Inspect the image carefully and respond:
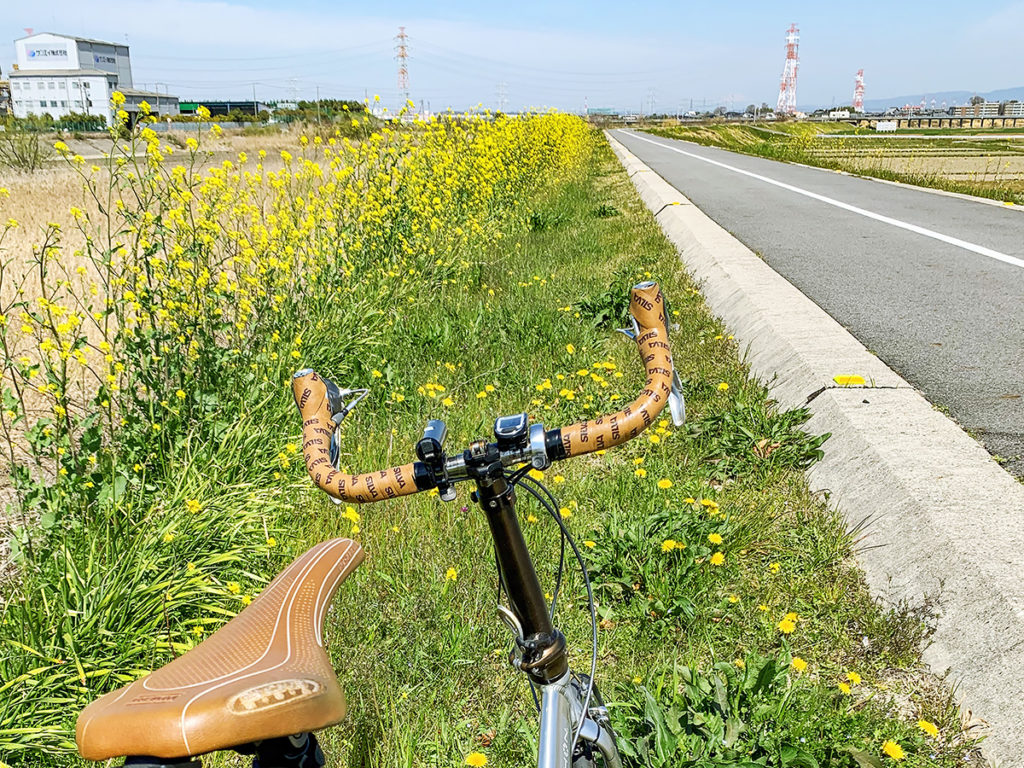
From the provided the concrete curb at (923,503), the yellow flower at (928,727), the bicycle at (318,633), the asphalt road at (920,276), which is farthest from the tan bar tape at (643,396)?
the asphalt road at (920,276)

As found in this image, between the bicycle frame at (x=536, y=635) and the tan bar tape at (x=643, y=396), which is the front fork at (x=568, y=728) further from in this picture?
the tan bar tape at (x=643, y=396)

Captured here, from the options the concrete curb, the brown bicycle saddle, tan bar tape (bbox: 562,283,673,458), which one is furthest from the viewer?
the concrete curb

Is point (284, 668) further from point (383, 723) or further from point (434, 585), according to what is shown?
point (434, 585)

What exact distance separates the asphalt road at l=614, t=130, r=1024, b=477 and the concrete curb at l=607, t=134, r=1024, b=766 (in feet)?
1.22

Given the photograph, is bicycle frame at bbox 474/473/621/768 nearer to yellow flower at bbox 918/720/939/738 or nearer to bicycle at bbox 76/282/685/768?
bicycle at bbox 76/282/685/768

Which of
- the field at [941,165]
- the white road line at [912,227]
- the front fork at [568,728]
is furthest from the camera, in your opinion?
the field at [941,165]

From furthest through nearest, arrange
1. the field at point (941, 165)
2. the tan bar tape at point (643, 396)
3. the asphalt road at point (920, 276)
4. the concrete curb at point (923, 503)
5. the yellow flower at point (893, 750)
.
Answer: the field at point (941, 165), the asphalt road at point (920, 276), the concrete curb at point (923, 503), the yellow flower at point (893, 750), the tan bar tape at point (643, 396)

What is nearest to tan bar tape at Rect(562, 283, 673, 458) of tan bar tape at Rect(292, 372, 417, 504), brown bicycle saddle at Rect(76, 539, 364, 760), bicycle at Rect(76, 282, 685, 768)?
bicycle at Rect(76, 282, 685, 768)

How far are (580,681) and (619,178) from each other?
16.2 metres

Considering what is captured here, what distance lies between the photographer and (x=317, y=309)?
472 cm

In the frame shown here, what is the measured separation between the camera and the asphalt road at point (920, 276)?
368 centimetres

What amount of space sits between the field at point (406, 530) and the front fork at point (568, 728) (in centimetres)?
35

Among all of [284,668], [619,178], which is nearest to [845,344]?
[284,668]

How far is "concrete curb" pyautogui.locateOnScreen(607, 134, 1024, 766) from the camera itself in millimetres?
1906
